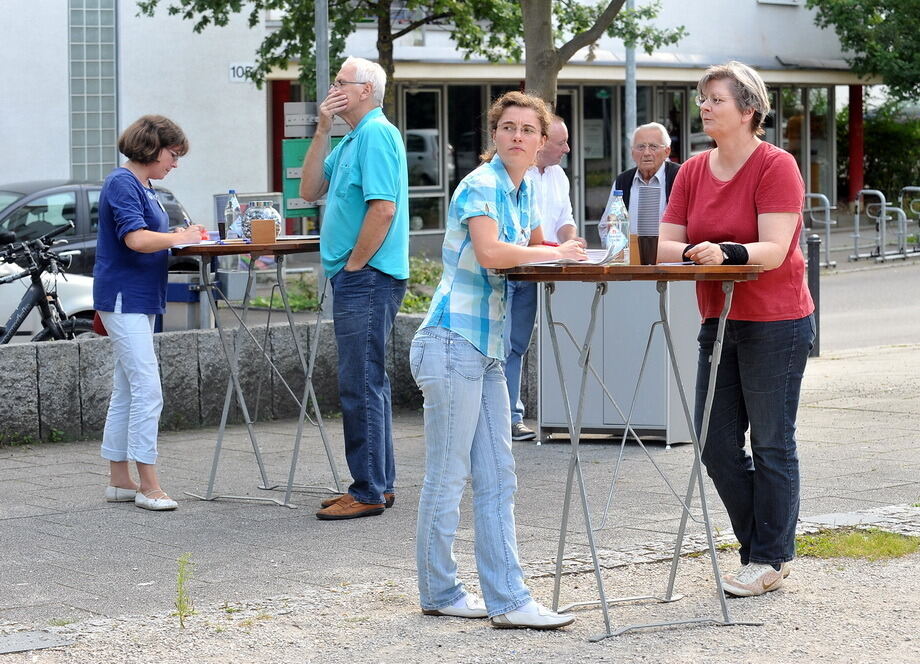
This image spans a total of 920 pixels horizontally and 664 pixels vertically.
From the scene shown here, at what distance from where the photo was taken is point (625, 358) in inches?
344

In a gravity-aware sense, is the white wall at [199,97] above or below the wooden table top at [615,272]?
above

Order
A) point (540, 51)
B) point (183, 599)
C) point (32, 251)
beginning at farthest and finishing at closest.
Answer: point (540, 51) < point (32, 251) < point (183, 599)

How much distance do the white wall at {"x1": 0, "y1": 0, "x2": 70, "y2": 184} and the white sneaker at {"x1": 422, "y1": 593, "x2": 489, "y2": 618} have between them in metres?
18.8

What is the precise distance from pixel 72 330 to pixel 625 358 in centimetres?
421

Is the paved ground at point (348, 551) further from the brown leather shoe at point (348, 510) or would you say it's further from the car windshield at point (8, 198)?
the car windshield at point (8, 198)

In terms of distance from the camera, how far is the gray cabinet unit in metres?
8.62

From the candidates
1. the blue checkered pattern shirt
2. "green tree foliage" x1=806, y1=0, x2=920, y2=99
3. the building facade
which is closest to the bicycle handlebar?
the blue checkered pattern shirt

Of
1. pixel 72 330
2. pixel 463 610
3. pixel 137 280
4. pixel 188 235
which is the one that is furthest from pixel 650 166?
pixel 72 330

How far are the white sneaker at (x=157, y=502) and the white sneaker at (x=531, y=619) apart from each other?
2.56m

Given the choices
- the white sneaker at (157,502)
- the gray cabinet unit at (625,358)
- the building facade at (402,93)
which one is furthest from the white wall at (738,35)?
the white sneaker at (157,502)

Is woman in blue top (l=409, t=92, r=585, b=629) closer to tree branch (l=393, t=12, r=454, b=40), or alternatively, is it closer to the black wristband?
the black wristband

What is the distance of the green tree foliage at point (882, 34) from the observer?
32.8 metres

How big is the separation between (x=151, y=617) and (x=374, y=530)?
161 centimetres

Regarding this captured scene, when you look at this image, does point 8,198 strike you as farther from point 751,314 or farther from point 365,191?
point 751,314
